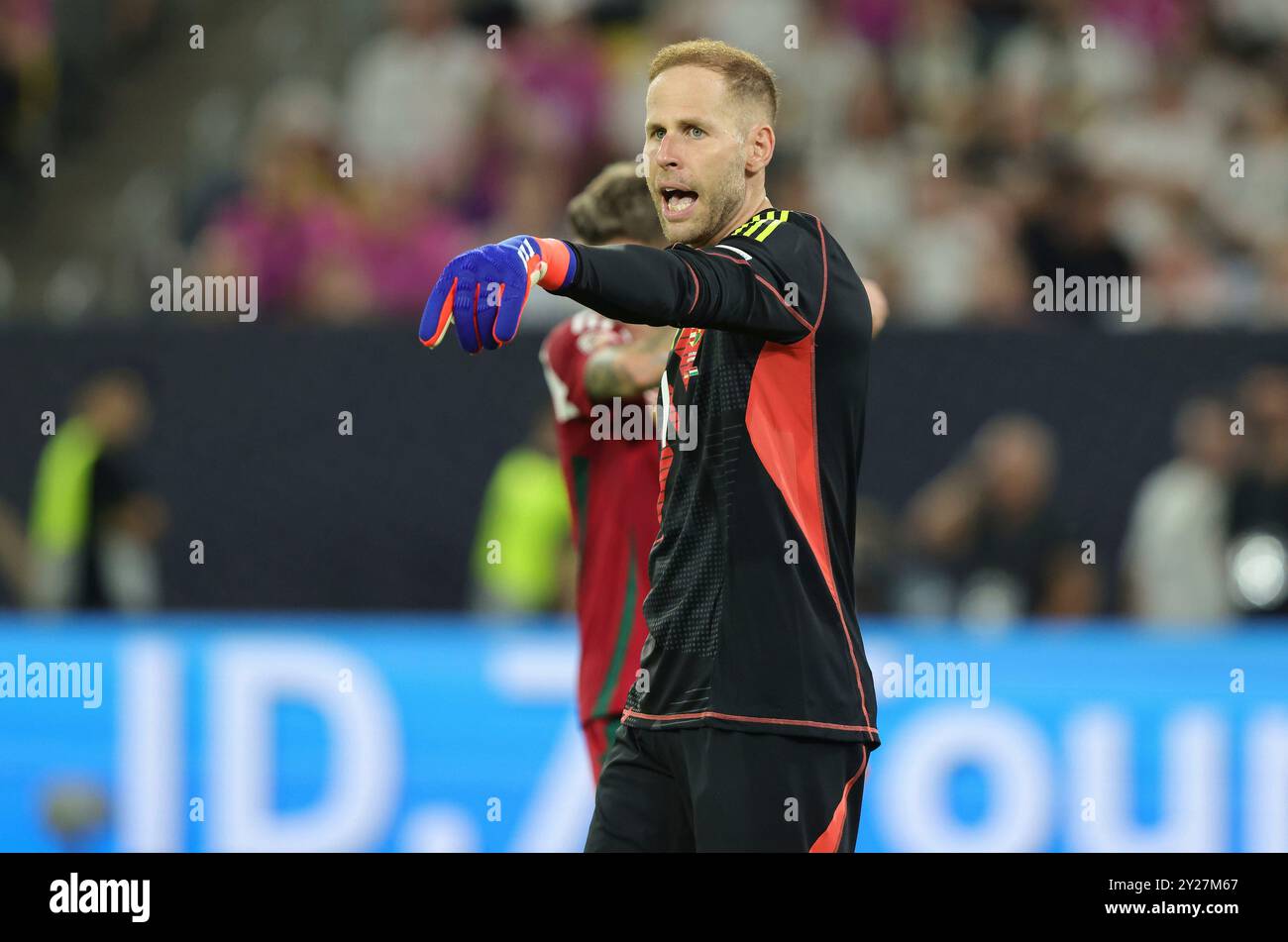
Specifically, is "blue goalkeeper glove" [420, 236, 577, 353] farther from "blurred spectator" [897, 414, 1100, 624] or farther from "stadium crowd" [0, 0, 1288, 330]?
"stadium crowd" [0, 0, 1288, 330]

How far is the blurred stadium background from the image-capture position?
759 centimetres

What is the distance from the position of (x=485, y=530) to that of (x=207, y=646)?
2.92m

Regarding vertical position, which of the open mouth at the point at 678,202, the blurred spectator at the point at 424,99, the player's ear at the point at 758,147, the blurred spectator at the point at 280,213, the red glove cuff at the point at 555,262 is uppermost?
the blurred spectator at the point at 424,99

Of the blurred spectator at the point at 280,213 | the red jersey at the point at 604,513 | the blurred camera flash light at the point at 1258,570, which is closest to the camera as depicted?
the red jersey at the point at 604,513

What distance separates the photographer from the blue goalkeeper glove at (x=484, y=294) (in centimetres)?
361

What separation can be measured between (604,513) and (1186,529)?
5097 mm

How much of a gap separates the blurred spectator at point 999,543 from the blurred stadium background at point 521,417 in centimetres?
2

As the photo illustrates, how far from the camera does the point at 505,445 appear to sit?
10664mm

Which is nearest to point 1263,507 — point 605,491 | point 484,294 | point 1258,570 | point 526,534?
point 1258,570

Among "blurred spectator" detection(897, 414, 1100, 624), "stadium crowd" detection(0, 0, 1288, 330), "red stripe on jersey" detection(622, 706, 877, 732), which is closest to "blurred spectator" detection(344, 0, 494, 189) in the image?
"stadium crowd" detection(0, 0, 1288, 330)

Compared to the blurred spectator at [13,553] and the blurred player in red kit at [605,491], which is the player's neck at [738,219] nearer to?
the blurred player in red kit at [605,491]

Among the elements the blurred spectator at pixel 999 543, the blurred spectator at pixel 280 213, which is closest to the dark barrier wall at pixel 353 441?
the blurred spectator at pixel 999 543
